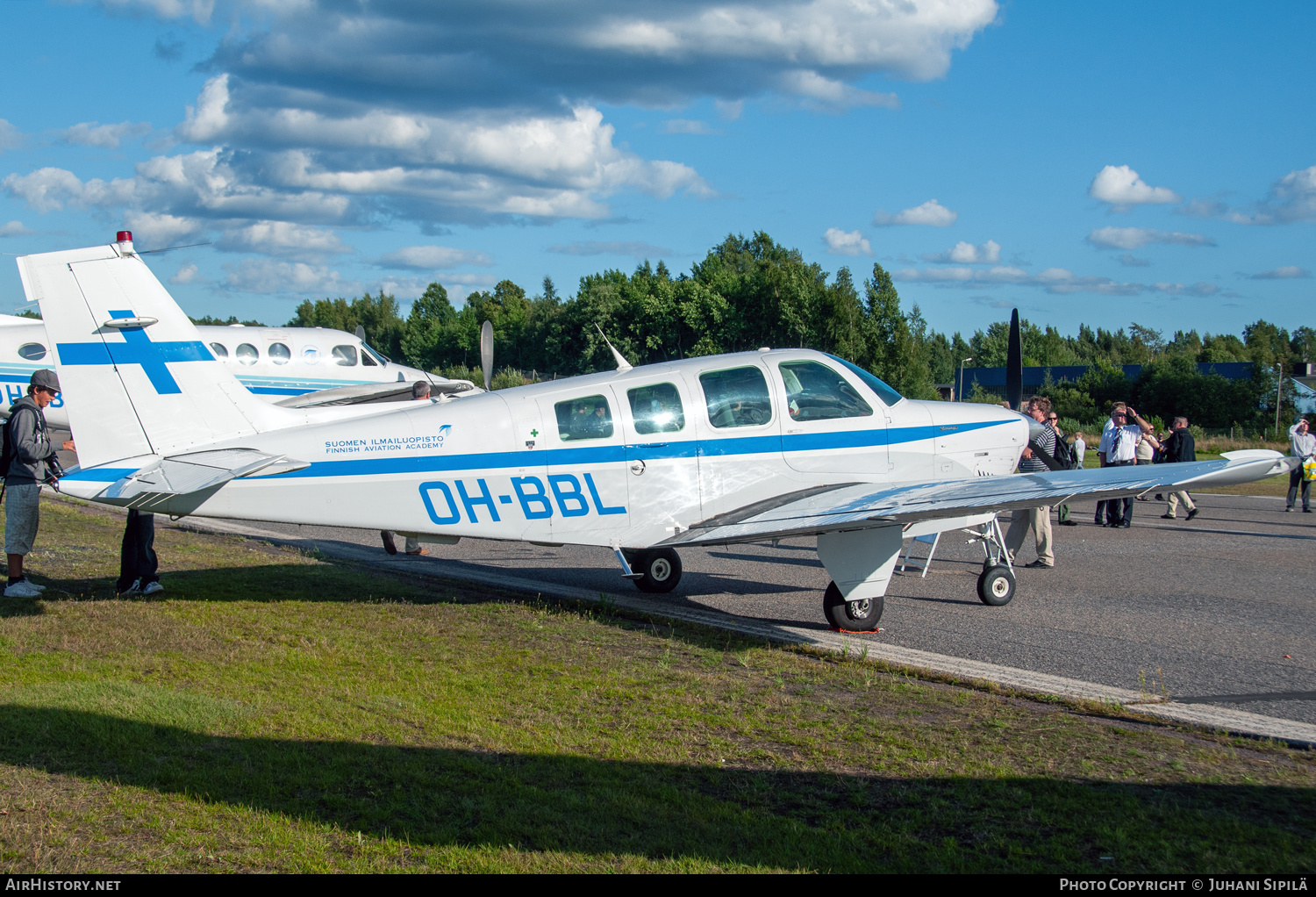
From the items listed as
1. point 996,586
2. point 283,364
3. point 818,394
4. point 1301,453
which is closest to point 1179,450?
point 1301,453

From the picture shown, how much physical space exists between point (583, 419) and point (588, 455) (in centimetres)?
33

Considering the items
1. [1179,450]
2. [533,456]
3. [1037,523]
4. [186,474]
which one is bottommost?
[1037,523]

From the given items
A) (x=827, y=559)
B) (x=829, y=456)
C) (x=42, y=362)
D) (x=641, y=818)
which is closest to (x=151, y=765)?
(x=641, y=818)

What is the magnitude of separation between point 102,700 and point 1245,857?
243 inches

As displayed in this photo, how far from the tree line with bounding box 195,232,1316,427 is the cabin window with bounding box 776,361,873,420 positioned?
30.9m

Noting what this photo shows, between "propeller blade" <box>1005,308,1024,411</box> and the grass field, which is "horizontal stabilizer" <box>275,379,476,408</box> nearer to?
"propeller blade" <box>1005,308,1024,411</box>

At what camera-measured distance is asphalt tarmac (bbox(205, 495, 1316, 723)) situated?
6.93 meters

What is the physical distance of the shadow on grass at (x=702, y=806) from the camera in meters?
3.90

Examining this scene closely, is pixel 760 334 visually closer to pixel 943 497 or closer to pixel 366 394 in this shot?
pixel 366 394

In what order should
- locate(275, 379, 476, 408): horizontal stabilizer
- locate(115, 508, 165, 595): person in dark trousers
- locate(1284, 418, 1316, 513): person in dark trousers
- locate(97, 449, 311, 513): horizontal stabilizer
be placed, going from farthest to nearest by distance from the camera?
locate(275, 379, 476, 408): horizontal stabilizer, locate(1284, 418, 1316, 513): person in dark trousers, locate(115, 508, 165, 595): person in dark trousers, locate(97, 449, 311, 513): horizontal stabilizer

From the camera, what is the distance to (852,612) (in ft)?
27.0

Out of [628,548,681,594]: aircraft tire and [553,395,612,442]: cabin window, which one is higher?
[553,395,612,442]: cabin window

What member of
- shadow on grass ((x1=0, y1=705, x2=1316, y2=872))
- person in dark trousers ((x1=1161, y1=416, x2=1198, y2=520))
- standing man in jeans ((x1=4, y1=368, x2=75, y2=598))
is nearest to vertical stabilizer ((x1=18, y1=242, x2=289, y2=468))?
standing man in jeans ((x1=4, y1=368, x2=75, y2=598))

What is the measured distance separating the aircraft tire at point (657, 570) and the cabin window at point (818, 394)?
2.37 meters
